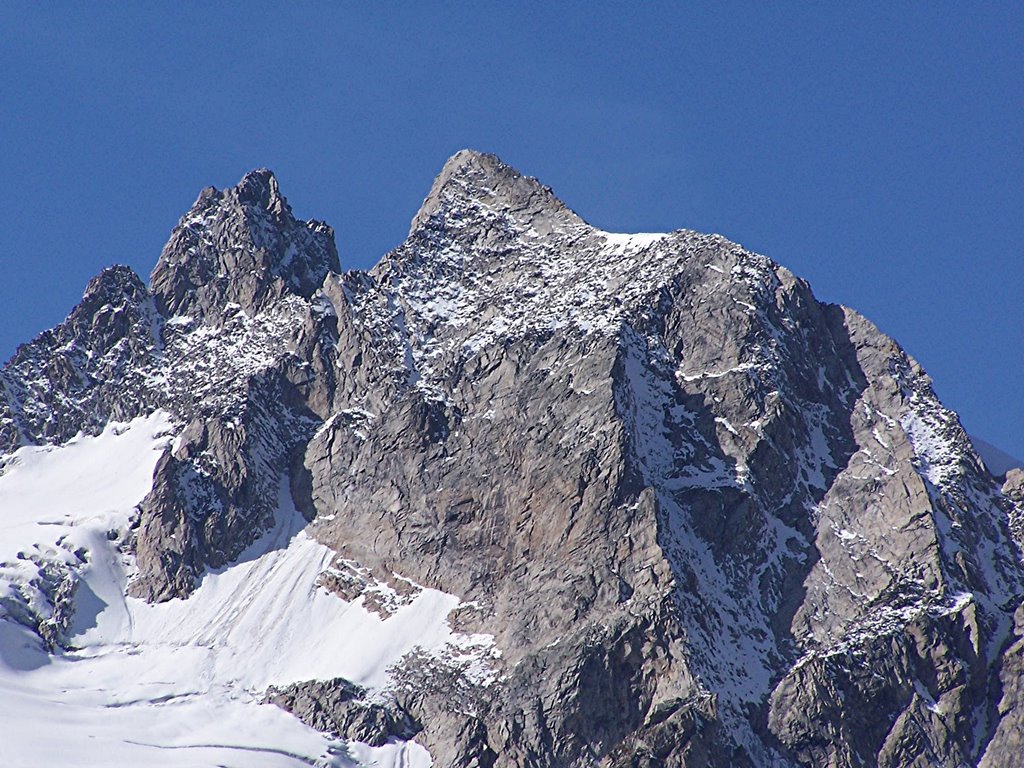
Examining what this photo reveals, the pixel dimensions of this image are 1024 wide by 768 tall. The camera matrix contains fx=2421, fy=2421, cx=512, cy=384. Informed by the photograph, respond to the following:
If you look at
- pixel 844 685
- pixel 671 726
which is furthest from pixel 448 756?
pixel 844 685

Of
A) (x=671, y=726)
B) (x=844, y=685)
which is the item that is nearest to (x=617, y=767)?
(x=671, y=726)

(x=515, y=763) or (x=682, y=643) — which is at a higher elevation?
(x=682, y=643)

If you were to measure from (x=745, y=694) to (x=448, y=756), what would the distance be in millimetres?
24950

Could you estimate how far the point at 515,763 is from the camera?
195 m

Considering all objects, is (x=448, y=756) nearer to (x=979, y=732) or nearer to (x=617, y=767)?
(x=617, y=767)

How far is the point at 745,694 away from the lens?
653 ft

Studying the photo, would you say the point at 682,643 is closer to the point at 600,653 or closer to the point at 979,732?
the point at 600,653

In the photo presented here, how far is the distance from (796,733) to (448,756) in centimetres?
2854

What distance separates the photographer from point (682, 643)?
198375 millimetres

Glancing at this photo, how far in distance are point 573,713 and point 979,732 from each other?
33514mm

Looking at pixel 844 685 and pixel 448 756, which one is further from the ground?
pixel 844 685

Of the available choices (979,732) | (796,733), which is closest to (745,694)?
(796,733)

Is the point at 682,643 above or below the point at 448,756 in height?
above

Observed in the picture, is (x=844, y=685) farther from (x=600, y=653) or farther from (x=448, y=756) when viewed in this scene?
(x=448, y=756)
